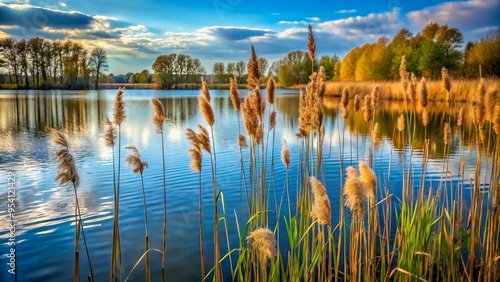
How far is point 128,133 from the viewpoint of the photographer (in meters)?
13.6

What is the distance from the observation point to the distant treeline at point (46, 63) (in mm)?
10328

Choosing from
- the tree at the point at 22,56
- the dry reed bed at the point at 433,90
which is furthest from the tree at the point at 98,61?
the dry reed bed at the point at 433,90

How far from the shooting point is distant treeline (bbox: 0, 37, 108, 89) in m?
10.3

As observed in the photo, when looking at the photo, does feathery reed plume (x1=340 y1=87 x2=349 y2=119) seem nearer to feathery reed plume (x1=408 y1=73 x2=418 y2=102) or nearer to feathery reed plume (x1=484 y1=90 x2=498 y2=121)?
feathery reed plume (x1=408 y1=73 x2=418 y2=102)

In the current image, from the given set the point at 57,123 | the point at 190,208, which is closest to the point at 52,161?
the point at 190,208

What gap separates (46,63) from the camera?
13.6 m

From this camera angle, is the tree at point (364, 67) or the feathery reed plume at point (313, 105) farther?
the tree at point (364, 67)

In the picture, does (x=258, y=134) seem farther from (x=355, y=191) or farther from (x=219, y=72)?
(x=219, y=72)

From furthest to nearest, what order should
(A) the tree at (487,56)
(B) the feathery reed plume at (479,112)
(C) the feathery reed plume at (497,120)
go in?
(A) the tree at (487,56) < (B) the feathery reed plume at (479,112) < (C) the feathery reed plume at (497,120)

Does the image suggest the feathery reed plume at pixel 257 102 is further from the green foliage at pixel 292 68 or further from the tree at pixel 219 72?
the green foliage at pixel 292 68

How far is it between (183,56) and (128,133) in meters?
13.6

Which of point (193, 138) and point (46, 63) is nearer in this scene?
point (193, 138)

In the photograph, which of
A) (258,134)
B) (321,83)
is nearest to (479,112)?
(321,83)

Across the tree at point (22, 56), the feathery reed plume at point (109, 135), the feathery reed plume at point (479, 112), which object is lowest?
the feathery reed plume at point (109, 135)
